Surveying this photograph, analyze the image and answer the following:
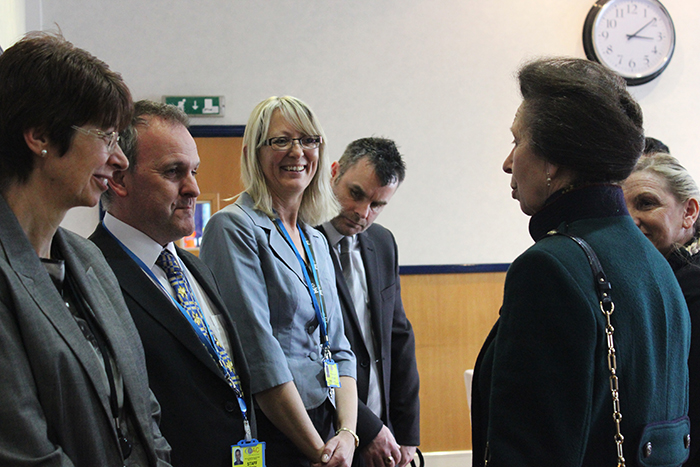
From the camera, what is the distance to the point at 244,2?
185 inches

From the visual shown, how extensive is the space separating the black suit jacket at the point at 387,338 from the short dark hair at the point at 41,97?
129cm

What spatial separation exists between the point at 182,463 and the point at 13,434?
0.55 meters

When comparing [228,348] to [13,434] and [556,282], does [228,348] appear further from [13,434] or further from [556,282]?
[556,282]

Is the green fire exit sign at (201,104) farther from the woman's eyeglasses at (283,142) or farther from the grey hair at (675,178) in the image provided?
the grey hair at (675,178)

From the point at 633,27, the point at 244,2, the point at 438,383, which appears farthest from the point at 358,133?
the point at 633,27

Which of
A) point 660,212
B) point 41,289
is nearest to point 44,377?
point 41,289

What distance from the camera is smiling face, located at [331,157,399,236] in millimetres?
2568

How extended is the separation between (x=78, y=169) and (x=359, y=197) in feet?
4.96

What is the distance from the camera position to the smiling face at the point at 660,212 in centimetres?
184

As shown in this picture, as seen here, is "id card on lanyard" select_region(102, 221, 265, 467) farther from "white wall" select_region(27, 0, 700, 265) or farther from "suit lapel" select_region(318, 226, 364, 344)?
"white wall" select_region(27, 0, 700, 265)

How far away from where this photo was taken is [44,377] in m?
1.05

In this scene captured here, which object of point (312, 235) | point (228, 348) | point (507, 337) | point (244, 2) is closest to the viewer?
point (507, 337)

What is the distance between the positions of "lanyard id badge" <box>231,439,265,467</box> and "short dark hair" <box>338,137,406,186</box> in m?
1.38

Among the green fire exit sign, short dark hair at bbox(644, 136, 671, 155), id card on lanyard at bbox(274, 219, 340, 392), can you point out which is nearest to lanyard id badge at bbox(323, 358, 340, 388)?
id card on lanyard at bbox(274, 219, 340, 392)
